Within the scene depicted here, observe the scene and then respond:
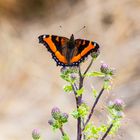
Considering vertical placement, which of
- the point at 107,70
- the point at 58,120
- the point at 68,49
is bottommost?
the point at 58,120

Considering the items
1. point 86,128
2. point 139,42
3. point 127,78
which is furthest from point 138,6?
point 86,128

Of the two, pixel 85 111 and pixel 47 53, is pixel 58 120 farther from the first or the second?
pixel 47 53

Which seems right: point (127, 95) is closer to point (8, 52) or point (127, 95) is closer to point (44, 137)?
point (44, 137)

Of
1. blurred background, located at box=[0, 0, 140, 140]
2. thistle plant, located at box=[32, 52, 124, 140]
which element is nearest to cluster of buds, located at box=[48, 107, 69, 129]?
thistle plant, located at box=[32, 52, 124, 140]

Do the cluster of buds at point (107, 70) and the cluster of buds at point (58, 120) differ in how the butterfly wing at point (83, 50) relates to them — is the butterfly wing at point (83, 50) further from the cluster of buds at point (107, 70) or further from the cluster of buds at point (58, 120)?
the cluster of buds at point (58, 120)

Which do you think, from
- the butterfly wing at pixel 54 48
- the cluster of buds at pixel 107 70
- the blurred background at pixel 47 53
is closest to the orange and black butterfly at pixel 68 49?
the butterfly wing at pixel 54 48

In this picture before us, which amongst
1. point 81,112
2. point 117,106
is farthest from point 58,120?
point 117,106
